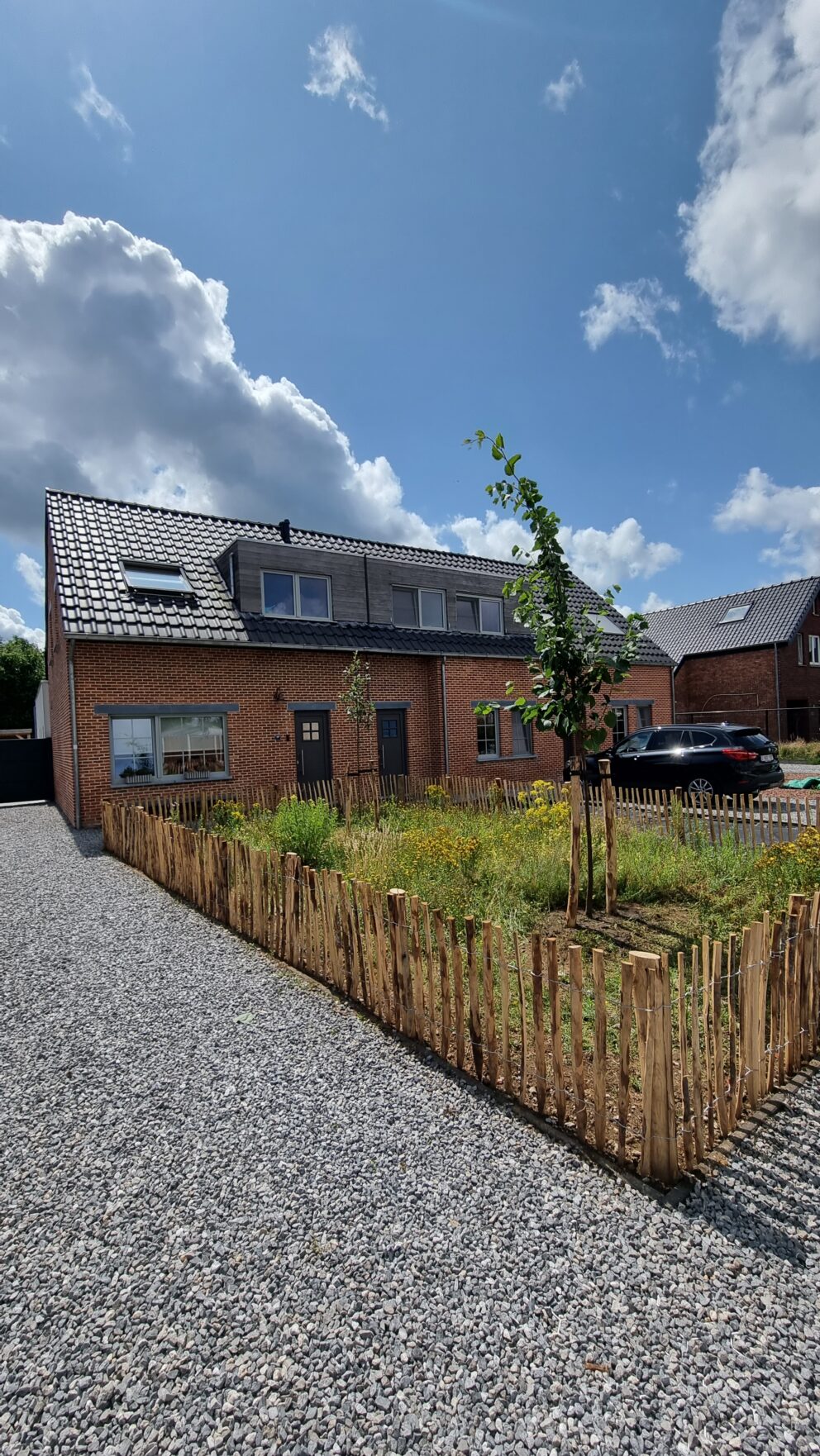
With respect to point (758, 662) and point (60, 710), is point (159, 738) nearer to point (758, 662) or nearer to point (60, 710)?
point (60, 710)

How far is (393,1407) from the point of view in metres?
1.96

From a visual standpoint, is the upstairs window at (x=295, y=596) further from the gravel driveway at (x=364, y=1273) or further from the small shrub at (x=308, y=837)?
the gravel driveway at (x=364, y=1273)

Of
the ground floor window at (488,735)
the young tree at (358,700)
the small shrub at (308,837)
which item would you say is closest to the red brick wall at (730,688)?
the ground floor window at (488,735)

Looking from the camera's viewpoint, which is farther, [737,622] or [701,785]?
[737,622]

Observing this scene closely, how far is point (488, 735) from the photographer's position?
59.5 ft

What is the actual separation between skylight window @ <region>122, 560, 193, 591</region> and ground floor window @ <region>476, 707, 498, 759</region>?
8316 mm

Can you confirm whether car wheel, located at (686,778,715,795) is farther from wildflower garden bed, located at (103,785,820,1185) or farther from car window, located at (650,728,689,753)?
wildflower garden bed, located at (103,785,820,1185)

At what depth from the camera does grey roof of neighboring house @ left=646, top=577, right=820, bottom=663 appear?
29203 mm

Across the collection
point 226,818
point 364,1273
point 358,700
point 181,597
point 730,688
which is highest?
point 181,597

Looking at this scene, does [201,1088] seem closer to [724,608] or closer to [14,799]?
[14,799]

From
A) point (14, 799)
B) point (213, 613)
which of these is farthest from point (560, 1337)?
point (14, 799)

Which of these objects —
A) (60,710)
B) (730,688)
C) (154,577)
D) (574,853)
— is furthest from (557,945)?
(730,688)

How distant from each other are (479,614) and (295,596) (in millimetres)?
5897

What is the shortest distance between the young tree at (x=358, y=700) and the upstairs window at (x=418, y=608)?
257 centimetres
